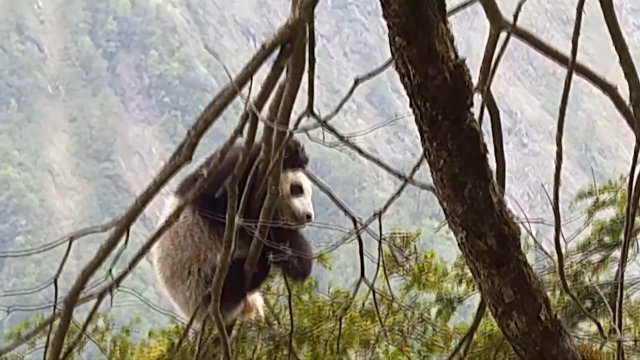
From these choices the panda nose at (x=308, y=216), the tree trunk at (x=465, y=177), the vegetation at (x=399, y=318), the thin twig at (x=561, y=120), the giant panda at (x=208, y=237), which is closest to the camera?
the tree trunk at (x=465, y=177)

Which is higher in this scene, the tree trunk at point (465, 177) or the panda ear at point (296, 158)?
the panda ear at point (296, 158)

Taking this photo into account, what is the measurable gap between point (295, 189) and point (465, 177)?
1.43 metres

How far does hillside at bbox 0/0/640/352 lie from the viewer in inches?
72.6

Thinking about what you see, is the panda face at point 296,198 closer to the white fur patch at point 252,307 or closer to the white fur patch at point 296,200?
the white fur patch at point 296,200

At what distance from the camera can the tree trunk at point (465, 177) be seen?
2.93 feet

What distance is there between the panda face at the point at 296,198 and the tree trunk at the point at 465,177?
1.29 m

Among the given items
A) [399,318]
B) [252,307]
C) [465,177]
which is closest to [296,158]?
[252,307]

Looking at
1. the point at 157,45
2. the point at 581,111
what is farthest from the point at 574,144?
the point at 157,45

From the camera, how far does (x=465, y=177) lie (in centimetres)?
94

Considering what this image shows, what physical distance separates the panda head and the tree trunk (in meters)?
1.29

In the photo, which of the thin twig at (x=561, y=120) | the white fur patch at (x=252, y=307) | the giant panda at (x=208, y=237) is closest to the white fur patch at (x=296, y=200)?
the giant panda at (x=208, y=237)

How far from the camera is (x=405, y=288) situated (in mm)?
1830

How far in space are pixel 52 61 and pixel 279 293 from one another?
1986mm

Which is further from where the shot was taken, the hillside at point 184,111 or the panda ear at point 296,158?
the panda ear at point 296,158
